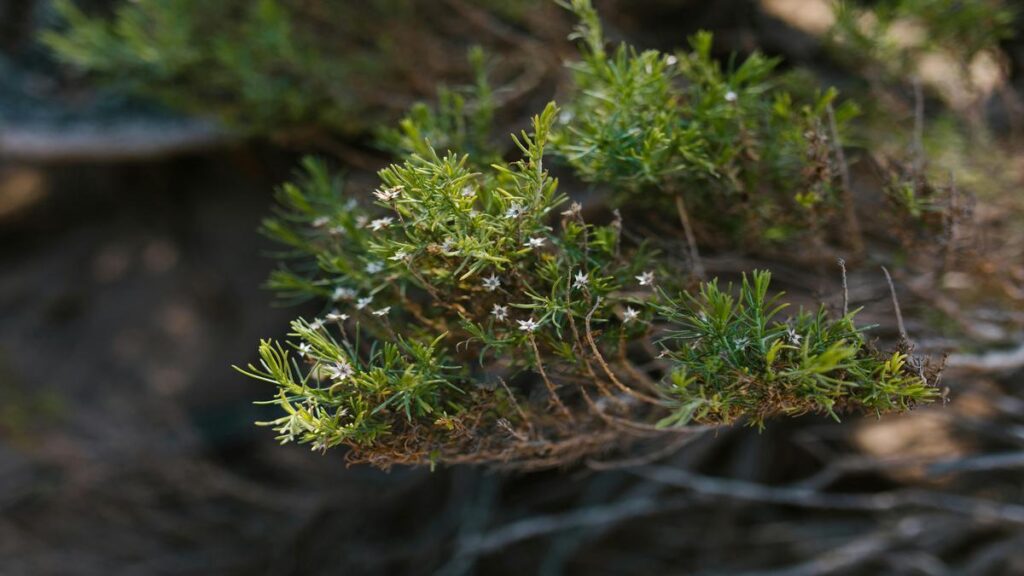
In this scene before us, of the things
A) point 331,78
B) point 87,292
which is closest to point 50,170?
point 87,292

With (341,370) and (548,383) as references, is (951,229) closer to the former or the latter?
Result: (548,383)

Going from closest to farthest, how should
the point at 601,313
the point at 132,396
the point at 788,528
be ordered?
1. the point at 601,313
2. the point at 788,528
3. the point at 132,396

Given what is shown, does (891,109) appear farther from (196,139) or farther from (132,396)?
(132,396)

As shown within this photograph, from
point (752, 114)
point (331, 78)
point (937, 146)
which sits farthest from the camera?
point (331, 78)

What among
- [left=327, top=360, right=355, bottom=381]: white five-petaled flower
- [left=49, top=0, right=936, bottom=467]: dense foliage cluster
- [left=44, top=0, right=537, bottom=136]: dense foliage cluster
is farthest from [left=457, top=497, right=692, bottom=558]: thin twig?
[left=327, top=360, right=355, bottom=381]: white five-petaled flower

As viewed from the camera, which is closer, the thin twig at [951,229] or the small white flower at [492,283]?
the small white flower at [492,283]

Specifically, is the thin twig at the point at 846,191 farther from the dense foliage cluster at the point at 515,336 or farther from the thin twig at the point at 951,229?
the dense foliage cluster at the point at 515,336

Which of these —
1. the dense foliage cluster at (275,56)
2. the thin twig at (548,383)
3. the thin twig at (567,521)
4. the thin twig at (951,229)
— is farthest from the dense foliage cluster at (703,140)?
the thin twig at (567,521)

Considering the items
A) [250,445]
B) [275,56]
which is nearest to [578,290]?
[275,56]

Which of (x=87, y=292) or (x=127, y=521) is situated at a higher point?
(x=87, y=292)
